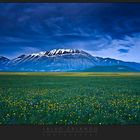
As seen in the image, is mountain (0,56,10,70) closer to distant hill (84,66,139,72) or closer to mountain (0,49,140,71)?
mountain (0,49,140,71)

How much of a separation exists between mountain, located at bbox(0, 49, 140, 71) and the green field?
0.27ft

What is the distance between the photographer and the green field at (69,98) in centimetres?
633

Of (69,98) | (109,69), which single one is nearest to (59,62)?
(69,98)

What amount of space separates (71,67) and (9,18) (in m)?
0.95

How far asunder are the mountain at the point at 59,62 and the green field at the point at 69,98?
0.08m

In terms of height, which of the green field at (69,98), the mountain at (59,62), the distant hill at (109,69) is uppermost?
the mountain at (59,62)

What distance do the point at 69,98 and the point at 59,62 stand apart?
47 cm

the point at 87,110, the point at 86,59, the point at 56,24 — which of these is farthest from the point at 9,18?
the point at 87,110

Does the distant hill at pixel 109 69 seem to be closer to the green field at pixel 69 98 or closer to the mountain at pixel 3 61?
the green field at pixel 69 98

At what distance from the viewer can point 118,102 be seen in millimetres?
6441

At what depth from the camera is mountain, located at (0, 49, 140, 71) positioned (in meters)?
6.50

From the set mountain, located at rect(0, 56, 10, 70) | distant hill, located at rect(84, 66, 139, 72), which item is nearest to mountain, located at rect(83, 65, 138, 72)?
distant hill, located at rect(84, 66, 139, 72)

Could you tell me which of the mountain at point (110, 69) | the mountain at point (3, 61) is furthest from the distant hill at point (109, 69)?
the mountain at point (3, 61)

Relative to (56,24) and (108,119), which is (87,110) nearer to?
(108,119)
